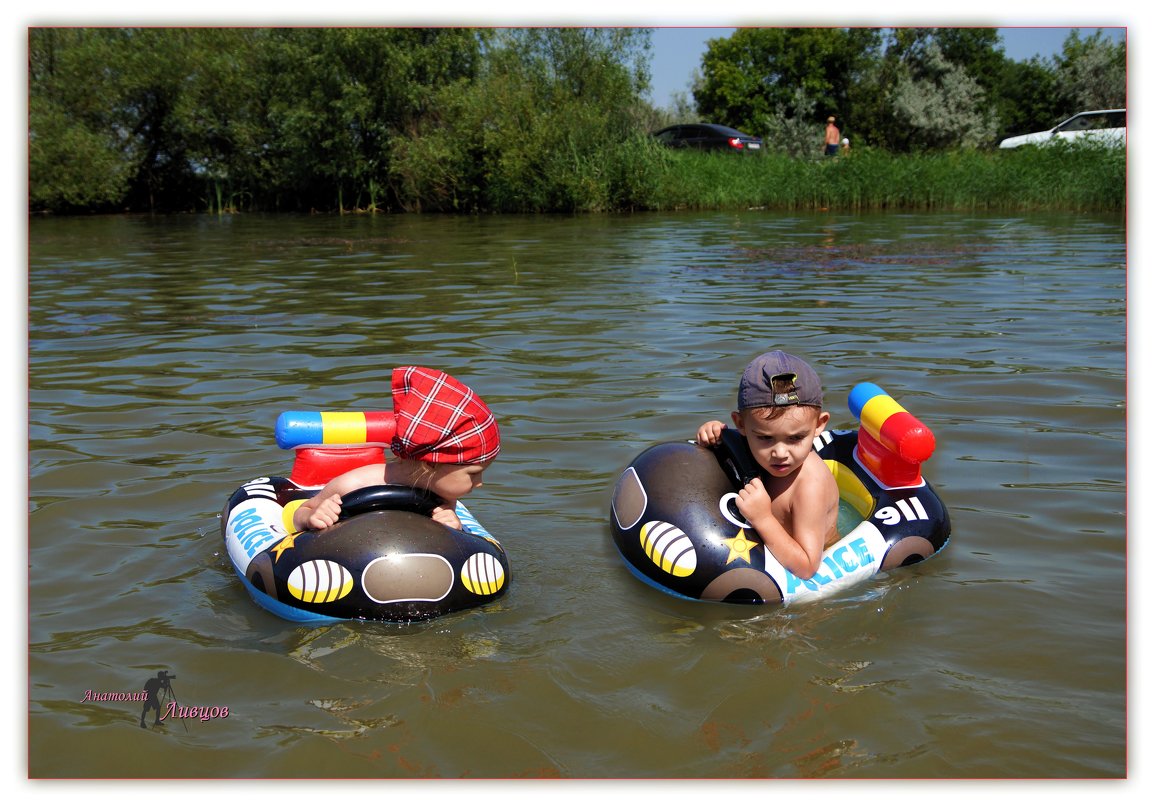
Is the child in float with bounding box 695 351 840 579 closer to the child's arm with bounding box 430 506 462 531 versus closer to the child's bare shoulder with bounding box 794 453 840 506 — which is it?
the child's bare shoulder with bounding box 794 453 840 506

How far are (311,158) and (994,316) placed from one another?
937 inches

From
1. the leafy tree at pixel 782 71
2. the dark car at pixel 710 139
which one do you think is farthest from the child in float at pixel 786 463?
the leafy tree at pixel 782 71

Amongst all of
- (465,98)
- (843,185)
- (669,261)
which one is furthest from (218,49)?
(669,261)

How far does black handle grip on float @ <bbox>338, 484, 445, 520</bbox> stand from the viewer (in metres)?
4.26

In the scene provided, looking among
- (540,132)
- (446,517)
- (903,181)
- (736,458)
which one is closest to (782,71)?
(540,132)

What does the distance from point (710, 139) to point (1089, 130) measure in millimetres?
9520

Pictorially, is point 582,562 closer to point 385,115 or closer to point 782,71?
point 385,115

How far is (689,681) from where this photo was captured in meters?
3.76

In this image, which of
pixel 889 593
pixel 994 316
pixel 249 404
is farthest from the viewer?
pixel 994 316

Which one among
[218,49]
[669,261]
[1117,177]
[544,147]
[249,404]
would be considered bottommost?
[249,404]

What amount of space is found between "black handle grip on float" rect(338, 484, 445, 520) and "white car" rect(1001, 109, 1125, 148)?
60.3ft

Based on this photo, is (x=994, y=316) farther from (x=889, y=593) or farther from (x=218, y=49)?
(x=218, y=49)

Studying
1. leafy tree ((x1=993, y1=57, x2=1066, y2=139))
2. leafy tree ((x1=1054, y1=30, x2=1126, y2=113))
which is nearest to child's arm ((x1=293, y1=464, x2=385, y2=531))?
leafy tree ((x1=1054, y1=30, x2=1126, y2=113))

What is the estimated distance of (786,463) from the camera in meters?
4.32
